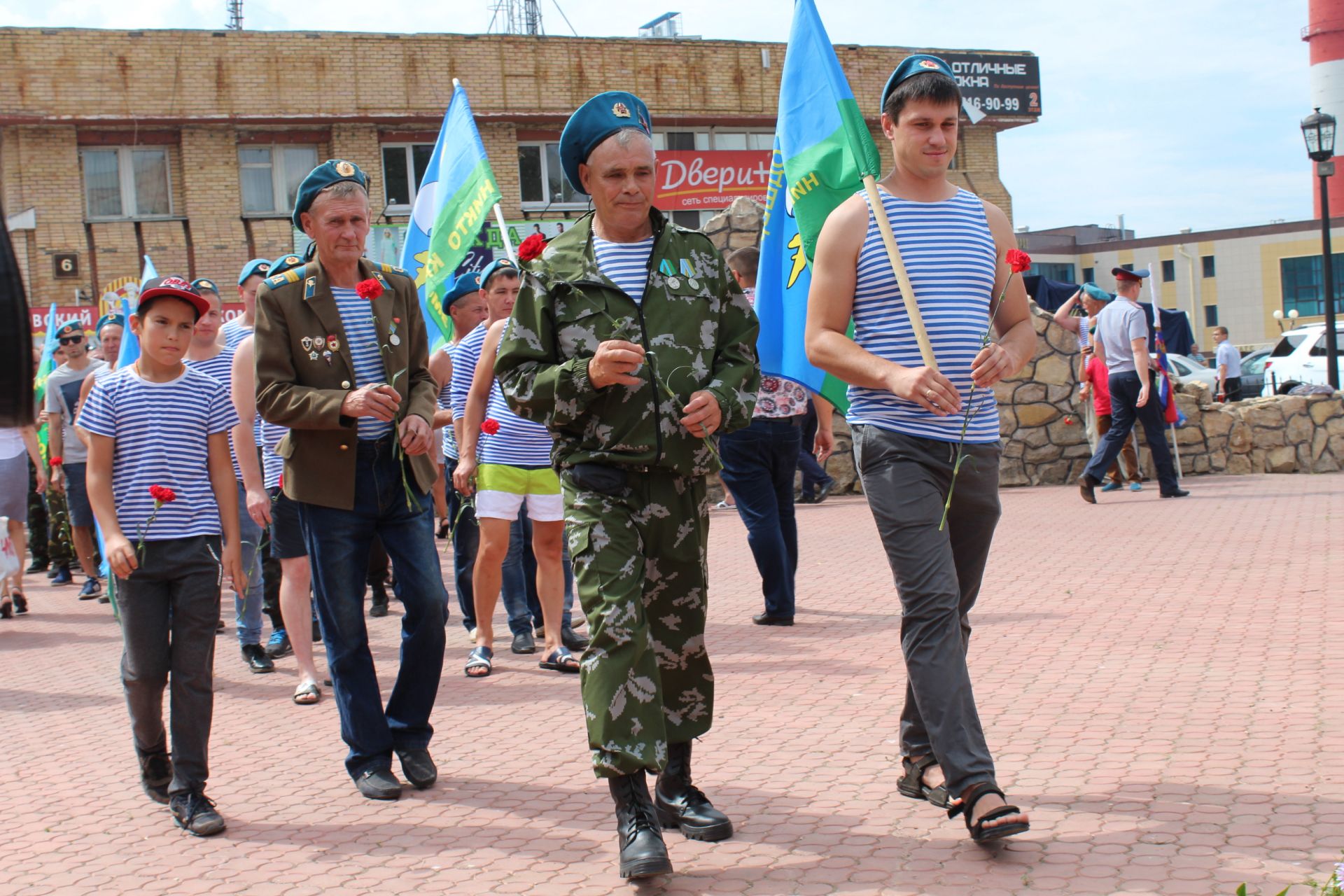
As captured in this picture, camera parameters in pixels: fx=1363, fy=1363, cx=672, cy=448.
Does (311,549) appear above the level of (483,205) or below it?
below

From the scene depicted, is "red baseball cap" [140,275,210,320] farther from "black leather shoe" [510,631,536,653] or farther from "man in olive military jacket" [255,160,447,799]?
"black leather shoe" [510,631,536,653]

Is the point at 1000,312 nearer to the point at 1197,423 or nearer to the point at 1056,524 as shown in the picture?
the point at 1056,524

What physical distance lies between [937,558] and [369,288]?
7.30 ft

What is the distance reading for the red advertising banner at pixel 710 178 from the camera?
98.6 ft

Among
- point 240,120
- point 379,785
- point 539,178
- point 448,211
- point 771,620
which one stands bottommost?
point 771,620

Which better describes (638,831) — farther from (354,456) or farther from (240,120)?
(240,120)

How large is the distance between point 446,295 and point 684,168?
75.0 ft

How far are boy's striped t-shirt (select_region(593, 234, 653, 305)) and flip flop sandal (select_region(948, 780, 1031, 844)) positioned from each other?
5.49ft

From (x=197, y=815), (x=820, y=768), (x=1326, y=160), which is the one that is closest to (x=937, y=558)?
(x=820, y=768)

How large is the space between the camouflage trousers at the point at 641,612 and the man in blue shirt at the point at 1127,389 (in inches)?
387

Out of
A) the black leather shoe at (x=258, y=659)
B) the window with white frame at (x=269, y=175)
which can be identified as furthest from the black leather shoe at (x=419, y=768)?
the window with white frame at (x=269, y=175)

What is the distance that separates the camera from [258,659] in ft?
25.0

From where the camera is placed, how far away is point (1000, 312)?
14.2ft

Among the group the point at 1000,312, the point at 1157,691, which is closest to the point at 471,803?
the point at 1000,312
